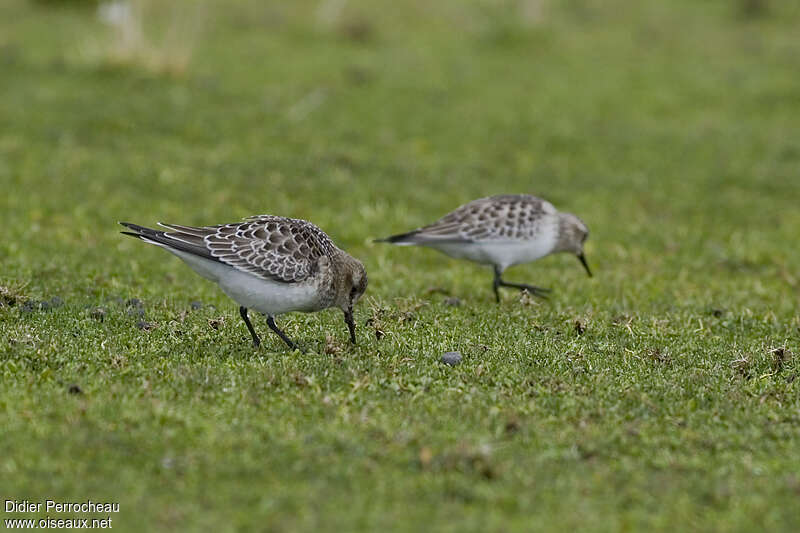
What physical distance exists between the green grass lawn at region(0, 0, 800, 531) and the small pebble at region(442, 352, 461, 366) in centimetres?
13

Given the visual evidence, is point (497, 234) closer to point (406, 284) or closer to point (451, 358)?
point (406, 284)

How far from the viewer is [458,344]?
29.3 feet

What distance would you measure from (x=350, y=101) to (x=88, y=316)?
11.5m

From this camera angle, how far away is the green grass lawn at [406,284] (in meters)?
6.27

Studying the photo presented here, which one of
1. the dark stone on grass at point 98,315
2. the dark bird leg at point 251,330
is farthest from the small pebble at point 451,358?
the dark stone on grass at point 98,315

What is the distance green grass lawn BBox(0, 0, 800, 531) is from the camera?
20.6 feet

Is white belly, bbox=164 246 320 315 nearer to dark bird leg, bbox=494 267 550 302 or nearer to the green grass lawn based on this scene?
the green grass lawn

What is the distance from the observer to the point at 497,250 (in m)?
11.5

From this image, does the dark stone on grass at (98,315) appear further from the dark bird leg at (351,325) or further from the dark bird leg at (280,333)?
the dark bird leg at (351,325)

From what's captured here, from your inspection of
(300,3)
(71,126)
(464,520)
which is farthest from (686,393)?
(300,3)

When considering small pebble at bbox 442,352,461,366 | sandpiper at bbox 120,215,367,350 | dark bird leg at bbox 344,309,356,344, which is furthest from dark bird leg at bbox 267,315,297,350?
small pebble at bbox 442,352,461,366

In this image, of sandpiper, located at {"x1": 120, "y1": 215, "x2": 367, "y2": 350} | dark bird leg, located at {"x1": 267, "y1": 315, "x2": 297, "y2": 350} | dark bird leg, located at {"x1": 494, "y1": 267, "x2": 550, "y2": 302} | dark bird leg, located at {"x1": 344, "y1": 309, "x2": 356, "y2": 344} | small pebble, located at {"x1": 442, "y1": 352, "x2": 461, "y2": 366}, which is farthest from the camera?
dark bird leg, located at {"x1": 494, "y1": 267, "x2": 550, "y2": 302}

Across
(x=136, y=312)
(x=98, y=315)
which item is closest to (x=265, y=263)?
(x=136, y=312)

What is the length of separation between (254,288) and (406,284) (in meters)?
3.48
